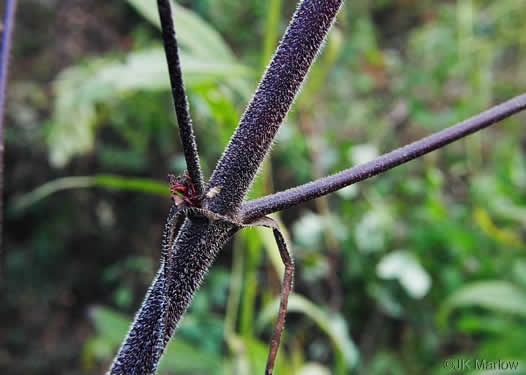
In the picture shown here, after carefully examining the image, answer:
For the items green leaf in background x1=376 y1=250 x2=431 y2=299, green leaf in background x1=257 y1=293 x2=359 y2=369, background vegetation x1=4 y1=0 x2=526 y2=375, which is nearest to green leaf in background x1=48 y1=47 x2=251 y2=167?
background vegetation x1=4 y1=0 x2=526 y2=375

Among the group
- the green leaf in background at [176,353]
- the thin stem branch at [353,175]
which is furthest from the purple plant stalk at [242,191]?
the green leaf in background at [176,353]

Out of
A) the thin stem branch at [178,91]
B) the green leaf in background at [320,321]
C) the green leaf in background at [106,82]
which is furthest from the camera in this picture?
the green leaf in background at [320,321]

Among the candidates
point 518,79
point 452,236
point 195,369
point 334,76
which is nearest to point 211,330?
point 195,369

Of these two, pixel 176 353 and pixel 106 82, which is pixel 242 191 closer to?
pixel 106 82

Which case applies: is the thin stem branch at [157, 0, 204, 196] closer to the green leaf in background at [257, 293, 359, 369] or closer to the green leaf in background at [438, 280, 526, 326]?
the green leaf in background at [257, 293, 359, 369]

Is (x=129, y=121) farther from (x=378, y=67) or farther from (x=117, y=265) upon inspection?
(x=378, y=67)

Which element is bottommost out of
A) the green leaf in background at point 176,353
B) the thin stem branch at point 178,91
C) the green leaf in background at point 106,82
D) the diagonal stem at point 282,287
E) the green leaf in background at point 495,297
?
the diagonal stem at point 282,287

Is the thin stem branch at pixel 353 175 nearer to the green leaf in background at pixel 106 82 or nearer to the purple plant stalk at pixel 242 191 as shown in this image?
the purple plant stalk at pixel 242 191

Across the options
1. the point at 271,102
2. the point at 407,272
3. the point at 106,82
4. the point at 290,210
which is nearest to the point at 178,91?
the point at 271,102
